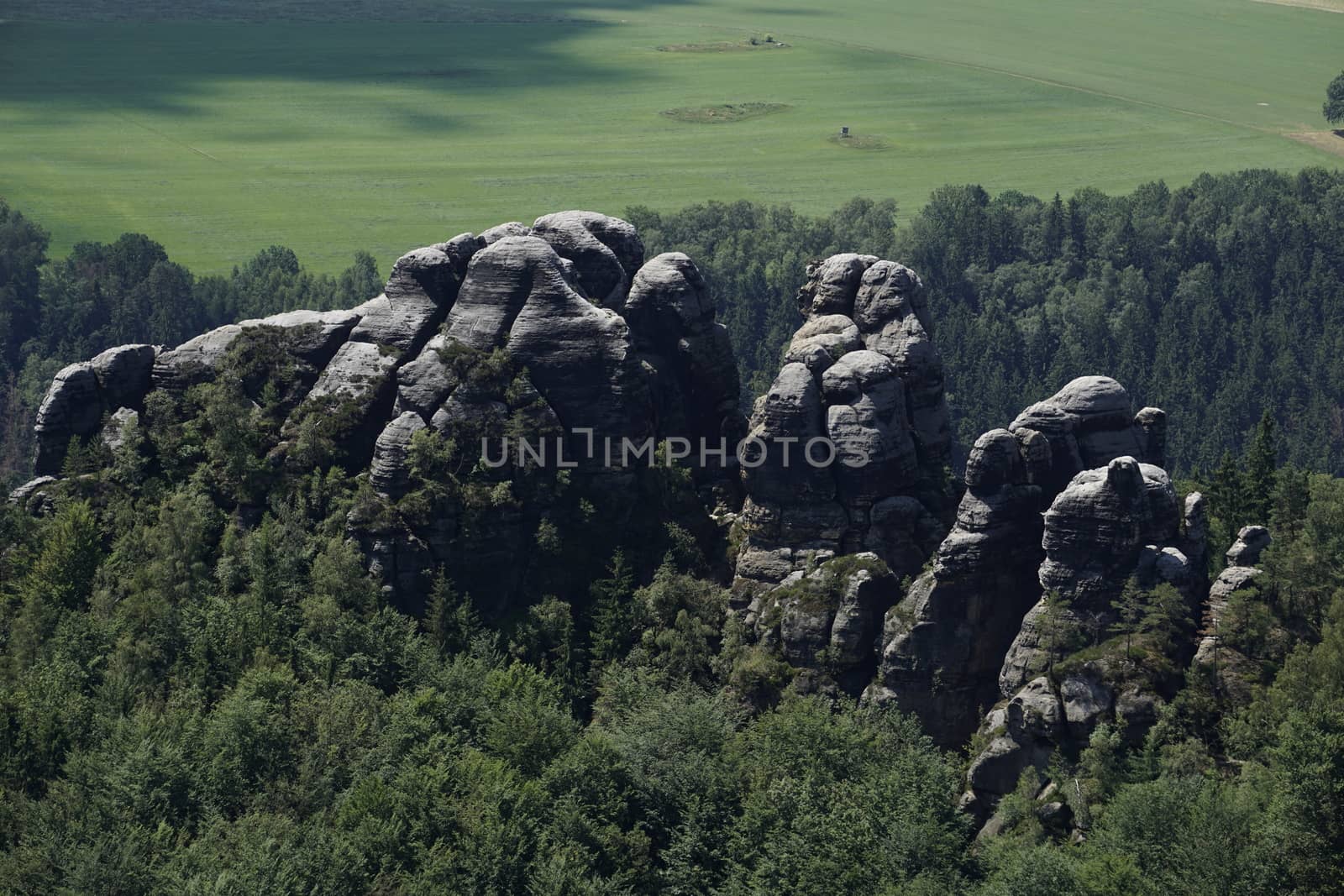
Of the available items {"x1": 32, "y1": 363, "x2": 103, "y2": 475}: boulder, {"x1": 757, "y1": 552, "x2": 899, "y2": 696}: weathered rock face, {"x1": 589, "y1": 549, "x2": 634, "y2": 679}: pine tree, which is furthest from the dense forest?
{"x1": 32, "y1": 363, "x2": 103, "y2": 475}: boulder

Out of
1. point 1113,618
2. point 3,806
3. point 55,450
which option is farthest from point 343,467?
point 1113,618

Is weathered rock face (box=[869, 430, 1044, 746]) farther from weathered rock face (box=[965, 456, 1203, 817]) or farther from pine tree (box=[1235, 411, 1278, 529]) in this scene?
pine tree (box=[1235, 411, 1278, 529])

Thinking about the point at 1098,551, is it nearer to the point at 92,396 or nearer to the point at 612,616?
the point at 612,616

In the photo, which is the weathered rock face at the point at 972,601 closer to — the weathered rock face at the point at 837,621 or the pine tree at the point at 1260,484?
the weathered rock face at the point at 837,621

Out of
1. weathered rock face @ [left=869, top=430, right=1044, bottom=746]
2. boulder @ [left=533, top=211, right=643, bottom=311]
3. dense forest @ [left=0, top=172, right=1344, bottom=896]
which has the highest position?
boulder @ [left=533, top=211, right=643, bottom=311]

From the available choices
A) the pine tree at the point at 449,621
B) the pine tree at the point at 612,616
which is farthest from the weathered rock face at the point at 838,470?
the pine tree at the point at 449,621

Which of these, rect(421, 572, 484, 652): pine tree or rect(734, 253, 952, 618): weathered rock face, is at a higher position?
rect(734, 253, 952, 618): weathered rock face
